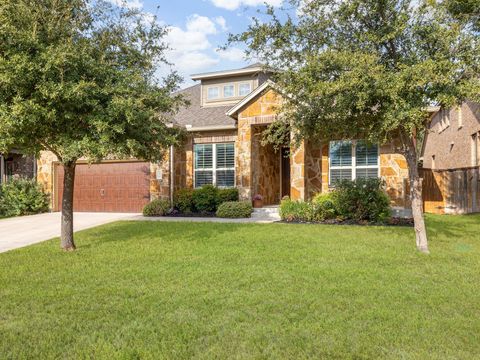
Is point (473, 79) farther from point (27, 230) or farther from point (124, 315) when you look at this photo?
point (27, 230)

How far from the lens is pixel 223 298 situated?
5.03 m

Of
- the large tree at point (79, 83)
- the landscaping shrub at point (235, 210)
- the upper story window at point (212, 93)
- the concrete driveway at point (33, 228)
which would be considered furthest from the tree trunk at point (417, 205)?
the upper story window at point (212, 93)

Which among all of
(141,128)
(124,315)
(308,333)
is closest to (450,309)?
(308,333)

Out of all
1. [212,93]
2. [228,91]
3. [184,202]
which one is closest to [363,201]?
[184,202]

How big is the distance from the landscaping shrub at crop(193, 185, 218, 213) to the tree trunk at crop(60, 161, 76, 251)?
21.6 feet

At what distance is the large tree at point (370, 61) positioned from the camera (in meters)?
6.71

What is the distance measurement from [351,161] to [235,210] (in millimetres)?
4764

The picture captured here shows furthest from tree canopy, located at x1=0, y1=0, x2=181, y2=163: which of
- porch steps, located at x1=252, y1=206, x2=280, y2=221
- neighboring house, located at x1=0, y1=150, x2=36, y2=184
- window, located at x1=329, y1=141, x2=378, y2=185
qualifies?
neighboring house, located at x1=0, y1=150, x2=36, y2=184

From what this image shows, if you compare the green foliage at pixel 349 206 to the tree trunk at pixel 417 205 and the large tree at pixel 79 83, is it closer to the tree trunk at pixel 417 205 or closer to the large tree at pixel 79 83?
the tree trunk at pixel 417 205

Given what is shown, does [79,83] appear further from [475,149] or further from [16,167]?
[475,149]

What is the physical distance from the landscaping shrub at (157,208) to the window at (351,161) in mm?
6529

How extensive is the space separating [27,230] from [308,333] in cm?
1088

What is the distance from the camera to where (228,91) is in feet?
59.6

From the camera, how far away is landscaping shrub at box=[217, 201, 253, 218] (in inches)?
538
